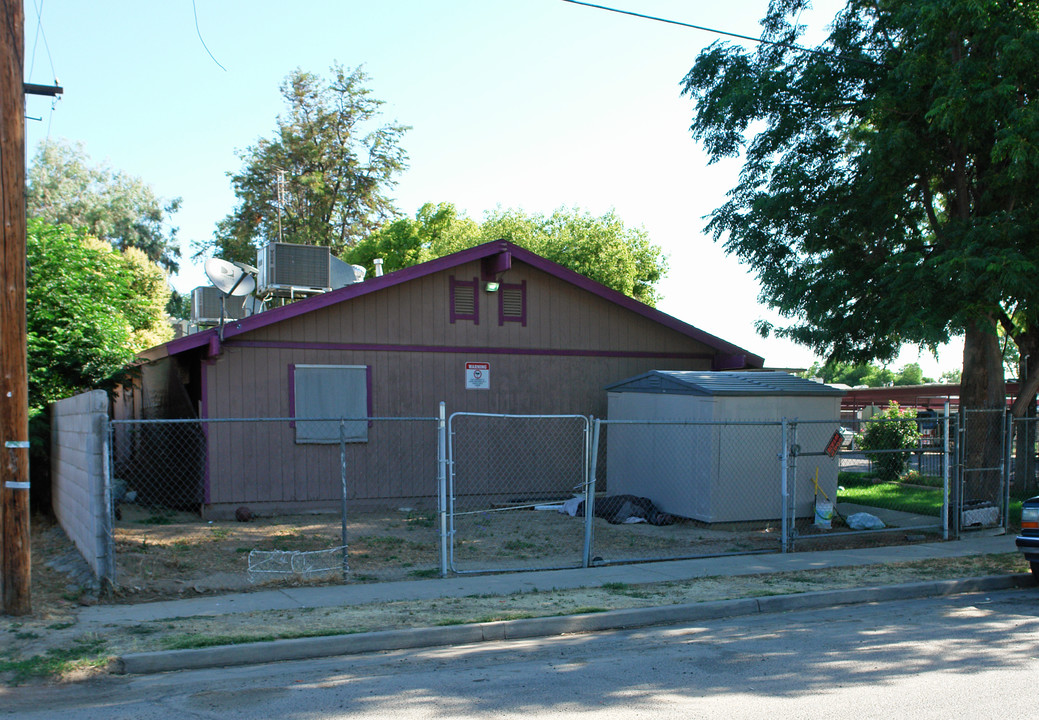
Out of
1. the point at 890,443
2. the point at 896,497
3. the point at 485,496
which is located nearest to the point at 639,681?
the point at 485,496

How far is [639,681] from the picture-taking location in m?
5.95

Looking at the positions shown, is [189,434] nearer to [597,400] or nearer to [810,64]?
[597,400]

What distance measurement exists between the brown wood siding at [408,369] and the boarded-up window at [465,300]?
0.10 meters

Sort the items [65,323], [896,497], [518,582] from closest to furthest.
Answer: [518,582], [65,323], [896,497]

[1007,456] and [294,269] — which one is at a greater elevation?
[294,269]

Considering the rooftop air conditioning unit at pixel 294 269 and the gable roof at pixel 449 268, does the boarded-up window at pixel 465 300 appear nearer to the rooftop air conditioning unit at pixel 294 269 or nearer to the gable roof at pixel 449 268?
the gable roof at pixel 449 268

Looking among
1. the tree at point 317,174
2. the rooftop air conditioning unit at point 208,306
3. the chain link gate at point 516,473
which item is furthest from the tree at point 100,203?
the chain link gate at point 516,473

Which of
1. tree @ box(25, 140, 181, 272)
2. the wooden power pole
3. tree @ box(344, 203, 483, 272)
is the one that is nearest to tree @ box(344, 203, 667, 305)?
tree @ box(344, 203, 483, 272)

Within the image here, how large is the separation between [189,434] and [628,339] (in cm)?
820

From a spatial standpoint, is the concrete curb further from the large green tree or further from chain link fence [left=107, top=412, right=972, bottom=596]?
the large green tree

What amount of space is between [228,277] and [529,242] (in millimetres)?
25239

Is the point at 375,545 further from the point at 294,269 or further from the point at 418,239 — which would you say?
the point at 418,239

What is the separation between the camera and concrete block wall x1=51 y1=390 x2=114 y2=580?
26.2 ft

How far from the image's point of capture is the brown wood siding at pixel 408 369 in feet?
44.4
